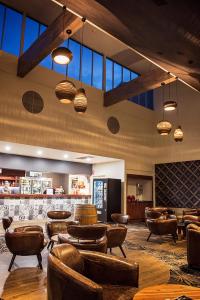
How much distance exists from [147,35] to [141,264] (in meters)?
3.56

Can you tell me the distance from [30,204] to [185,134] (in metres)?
6.77

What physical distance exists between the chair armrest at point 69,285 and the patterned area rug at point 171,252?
2339 mm

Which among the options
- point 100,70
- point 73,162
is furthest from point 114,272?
point 100,70

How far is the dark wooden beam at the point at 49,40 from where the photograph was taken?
5293 mm

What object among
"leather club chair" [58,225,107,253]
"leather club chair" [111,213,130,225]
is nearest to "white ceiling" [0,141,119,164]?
"leather club chair" [111,213,130,225]

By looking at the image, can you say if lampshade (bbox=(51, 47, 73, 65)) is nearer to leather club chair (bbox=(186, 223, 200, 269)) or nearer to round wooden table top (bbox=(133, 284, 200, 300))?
round wooden table top (bbox=(133, 284, 200, 300))

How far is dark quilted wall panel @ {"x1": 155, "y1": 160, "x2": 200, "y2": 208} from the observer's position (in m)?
9.95

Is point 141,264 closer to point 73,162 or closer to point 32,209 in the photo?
point 32,209

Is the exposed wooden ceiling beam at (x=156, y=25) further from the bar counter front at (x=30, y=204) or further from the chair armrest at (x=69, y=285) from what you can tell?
the bar counter front at (x=30, y=204)

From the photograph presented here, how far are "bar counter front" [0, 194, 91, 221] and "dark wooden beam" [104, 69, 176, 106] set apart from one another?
397 centimetres

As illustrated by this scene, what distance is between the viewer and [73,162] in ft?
34.4

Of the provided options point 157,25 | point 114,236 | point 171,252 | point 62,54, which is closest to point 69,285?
point 157,25

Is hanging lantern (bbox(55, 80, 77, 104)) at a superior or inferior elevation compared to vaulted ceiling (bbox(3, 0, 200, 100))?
inferior

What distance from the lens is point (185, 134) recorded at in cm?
1062
